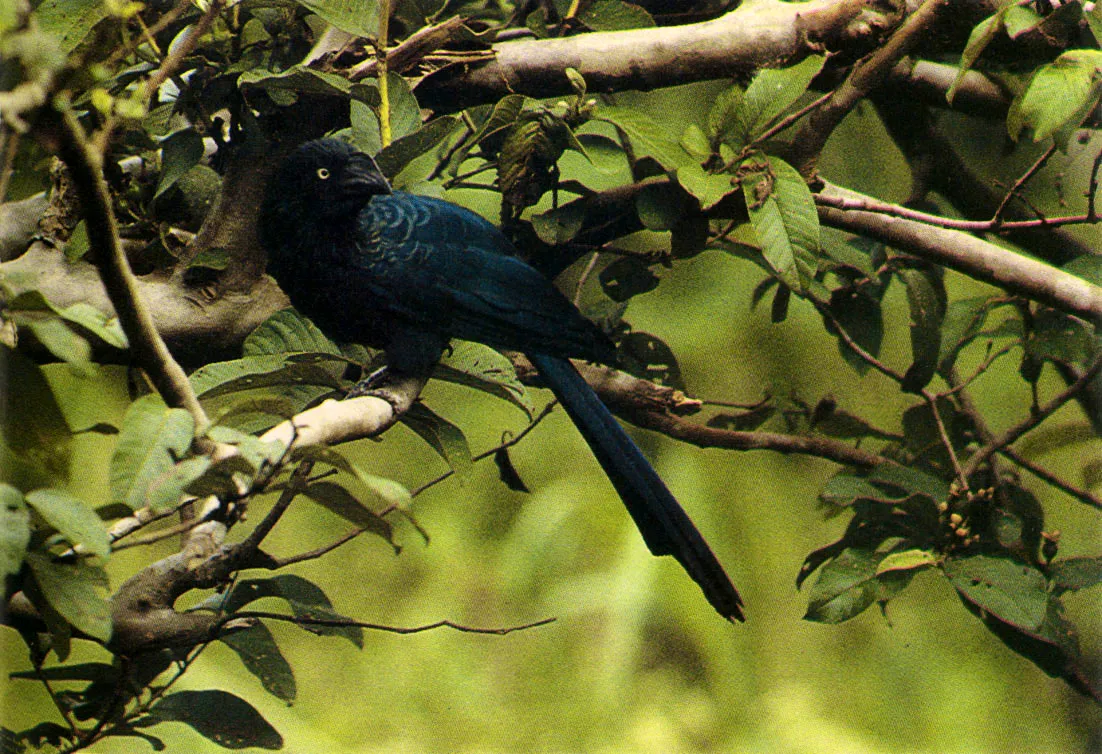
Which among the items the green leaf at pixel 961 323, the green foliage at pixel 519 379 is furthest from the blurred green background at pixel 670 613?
the green leaf at pixel 961 323

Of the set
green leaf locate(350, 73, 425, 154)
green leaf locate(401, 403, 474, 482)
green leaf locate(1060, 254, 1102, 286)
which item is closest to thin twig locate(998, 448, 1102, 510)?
green leaf locate(1060, 254, 1102, 286)

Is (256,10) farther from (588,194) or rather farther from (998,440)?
(998,440)

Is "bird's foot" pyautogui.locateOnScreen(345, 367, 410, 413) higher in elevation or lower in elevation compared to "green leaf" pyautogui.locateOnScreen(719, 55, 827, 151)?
lower

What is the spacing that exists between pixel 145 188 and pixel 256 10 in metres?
0.25

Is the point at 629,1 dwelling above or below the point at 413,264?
above

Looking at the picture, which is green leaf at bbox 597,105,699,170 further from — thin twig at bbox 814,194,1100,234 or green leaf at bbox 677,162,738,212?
thin twig at bbox 814,194,1100,234

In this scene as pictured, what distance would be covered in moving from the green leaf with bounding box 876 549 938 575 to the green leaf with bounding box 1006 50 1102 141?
496 millimetres

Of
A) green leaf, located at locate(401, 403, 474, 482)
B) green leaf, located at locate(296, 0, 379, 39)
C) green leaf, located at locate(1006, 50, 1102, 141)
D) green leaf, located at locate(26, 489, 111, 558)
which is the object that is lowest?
green leaf, located at locate(401, 403, 474, 482)

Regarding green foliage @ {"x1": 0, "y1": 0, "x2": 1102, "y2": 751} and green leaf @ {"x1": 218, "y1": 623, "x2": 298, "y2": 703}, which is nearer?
green foliage @ {"x1": 0, "y1": 0, "x2": 1102, "y2": 751}

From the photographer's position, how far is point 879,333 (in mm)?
1400

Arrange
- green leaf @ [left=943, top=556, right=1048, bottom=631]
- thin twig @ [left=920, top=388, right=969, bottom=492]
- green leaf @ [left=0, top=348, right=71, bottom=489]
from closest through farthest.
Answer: green leaf @ [left=0, top=348, right=71, bottom=489] < green leaf @ [left=943, top=556, right=1048, bottom=631] < thin twig @ [left=920, top=388, right=969, bottom=492]

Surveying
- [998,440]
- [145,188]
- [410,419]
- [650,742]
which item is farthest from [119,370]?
[998,440]

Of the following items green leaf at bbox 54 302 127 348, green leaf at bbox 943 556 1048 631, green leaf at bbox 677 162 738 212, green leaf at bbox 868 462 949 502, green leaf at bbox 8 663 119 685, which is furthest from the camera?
green leaf at bbox 868 462 949 502

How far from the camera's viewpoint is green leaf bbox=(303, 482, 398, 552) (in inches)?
32.0
